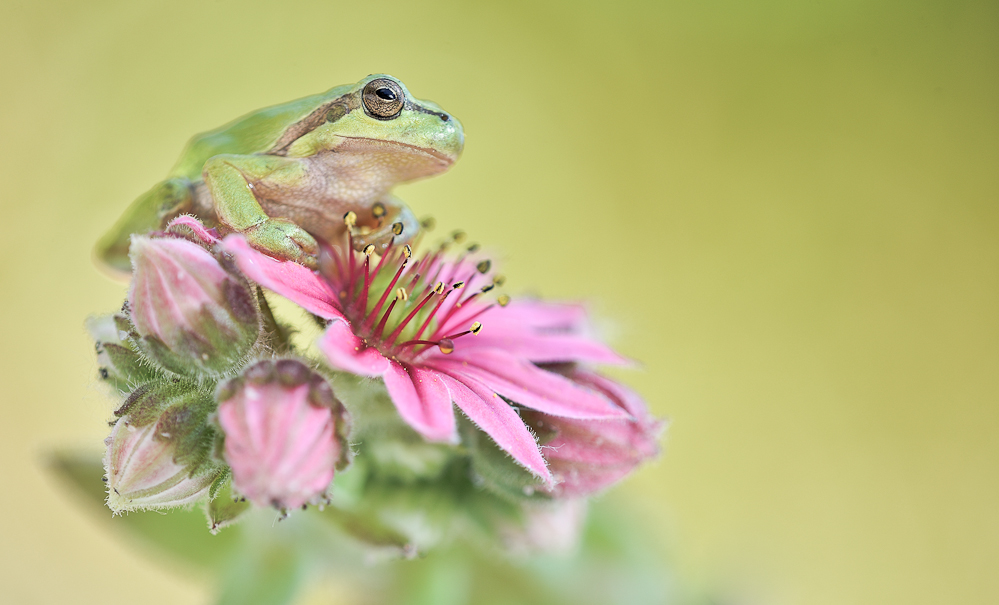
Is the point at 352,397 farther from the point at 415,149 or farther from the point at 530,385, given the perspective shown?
the point at 415,149

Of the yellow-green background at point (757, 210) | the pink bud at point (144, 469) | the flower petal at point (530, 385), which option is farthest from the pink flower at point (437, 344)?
the yellow-green background at point (757, 210)

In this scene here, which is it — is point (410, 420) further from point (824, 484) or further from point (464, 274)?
point (824, 484)

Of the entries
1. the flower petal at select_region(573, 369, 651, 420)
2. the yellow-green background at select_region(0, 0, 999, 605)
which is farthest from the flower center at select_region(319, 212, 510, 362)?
the yellow-green background at select_region(0, 0, 999, 605)

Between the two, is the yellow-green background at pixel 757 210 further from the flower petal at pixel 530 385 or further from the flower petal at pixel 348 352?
the flower petal at pixel 348 352

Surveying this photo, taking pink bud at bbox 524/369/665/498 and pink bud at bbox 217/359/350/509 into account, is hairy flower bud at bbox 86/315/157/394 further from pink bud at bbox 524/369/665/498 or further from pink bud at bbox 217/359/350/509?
pink bud at bbox 524/369/665/498

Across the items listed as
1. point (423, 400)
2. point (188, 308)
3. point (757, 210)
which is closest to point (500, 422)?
point (423, 400)

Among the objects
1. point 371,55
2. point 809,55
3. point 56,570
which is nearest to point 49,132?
point 371,55

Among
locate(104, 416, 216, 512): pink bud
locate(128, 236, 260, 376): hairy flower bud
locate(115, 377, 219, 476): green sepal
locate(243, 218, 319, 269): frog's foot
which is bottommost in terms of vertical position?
locate(104, 416, 216, 512): pink bud
